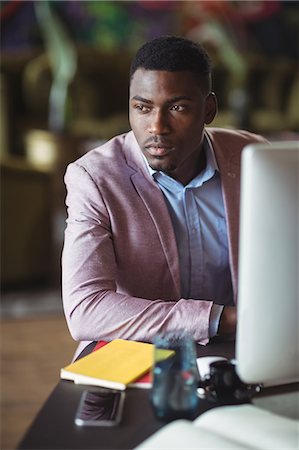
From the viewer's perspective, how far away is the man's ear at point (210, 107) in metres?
1.49

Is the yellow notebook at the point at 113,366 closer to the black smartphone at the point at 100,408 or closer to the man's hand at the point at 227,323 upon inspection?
the black smartphone at the point at 100,408

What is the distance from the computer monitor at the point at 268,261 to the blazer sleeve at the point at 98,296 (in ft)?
1.11

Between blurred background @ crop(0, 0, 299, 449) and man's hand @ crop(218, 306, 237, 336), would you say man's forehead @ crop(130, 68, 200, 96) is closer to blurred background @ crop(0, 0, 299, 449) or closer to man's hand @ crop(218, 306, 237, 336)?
Result: man's hand @ crop(218, 306, 237, 336)

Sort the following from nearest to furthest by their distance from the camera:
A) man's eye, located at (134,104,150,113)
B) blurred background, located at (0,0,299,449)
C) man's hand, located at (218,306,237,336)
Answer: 1. man's hand, located at (218,306,237,336)
2. man's eye, located at (134,104,150,113)
3. blurred background, located at (0,0,299,449)

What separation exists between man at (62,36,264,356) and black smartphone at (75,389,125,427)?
251mm

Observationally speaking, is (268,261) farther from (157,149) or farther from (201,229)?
(201,229)

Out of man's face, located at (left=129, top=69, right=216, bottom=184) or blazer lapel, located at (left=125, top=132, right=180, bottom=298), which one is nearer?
man's face, located at (left=129, top=69, right=216, bottom=184)

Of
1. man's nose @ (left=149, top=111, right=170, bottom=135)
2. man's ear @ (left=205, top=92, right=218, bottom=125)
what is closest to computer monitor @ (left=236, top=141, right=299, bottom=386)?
man's nose @ (left=149, top=111, right=170, bottom=135)

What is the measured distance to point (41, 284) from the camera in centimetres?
416

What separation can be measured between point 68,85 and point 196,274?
4.34m

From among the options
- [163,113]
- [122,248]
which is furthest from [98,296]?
[163,113]

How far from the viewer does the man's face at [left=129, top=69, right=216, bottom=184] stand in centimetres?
138

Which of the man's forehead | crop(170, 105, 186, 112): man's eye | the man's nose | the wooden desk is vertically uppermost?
the man's forehead

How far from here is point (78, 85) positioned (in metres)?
5.88
